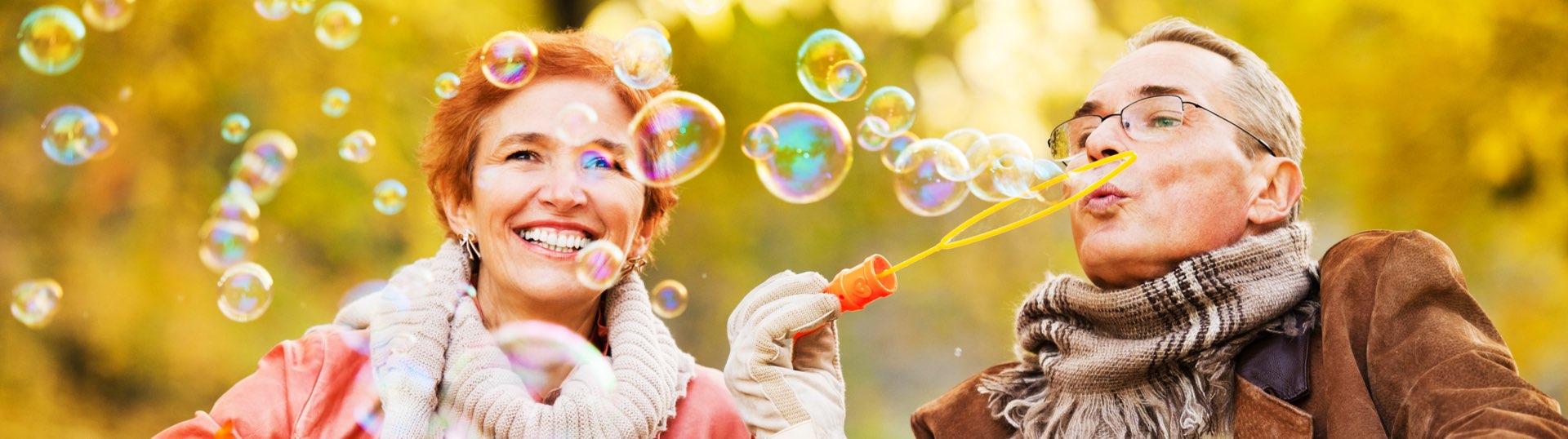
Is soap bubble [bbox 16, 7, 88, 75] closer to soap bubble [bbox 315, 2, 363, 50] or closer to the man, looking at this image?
soap bubble [bbox 315, 2, 363, 50]

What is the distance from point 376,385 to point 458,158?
0.60 meters

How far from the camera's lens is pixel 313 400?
268 cm

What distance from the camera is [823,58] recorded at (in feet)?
11.7

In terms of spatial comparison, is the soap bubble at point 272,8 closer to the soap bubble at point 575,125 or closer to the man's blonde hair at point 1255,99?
the soap bubble at point 575,125

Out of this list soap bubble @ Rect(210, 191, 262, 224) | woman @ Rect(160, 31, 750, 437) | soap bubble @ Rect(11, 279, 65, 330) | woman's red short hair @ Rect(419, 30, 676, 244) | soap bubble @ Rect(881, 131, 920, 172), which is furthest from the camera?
soap bubble @ Rect(210, 191, 262, 224)

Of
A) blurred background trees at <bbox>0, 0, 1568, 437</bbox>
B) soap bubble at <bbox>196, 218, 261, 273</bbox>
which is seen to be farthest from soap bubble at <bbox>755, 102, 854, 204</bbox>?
blurred background trees at <bbox>0, 0, 1568, 437</bbox>

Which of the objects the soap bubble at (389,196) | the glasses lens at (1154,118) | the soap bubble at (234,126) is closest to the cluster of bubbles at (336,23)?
the soap bubble at (234,126)

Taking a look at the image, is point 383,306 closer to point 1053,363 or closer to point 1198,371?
point 1053,363

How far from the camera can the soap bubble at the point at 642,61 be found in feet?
9.82

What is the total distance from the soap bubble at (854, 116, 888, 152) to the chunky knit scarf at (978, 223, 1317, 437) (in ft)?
2.76

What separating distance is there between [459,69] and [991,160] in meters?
4.07

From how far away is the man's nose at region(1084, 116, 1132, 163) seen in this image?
2.79 metres

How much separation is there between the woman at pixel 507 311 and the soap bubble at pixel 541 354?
0.02m

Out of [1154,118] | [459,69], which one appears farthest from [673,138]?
[459,69]
